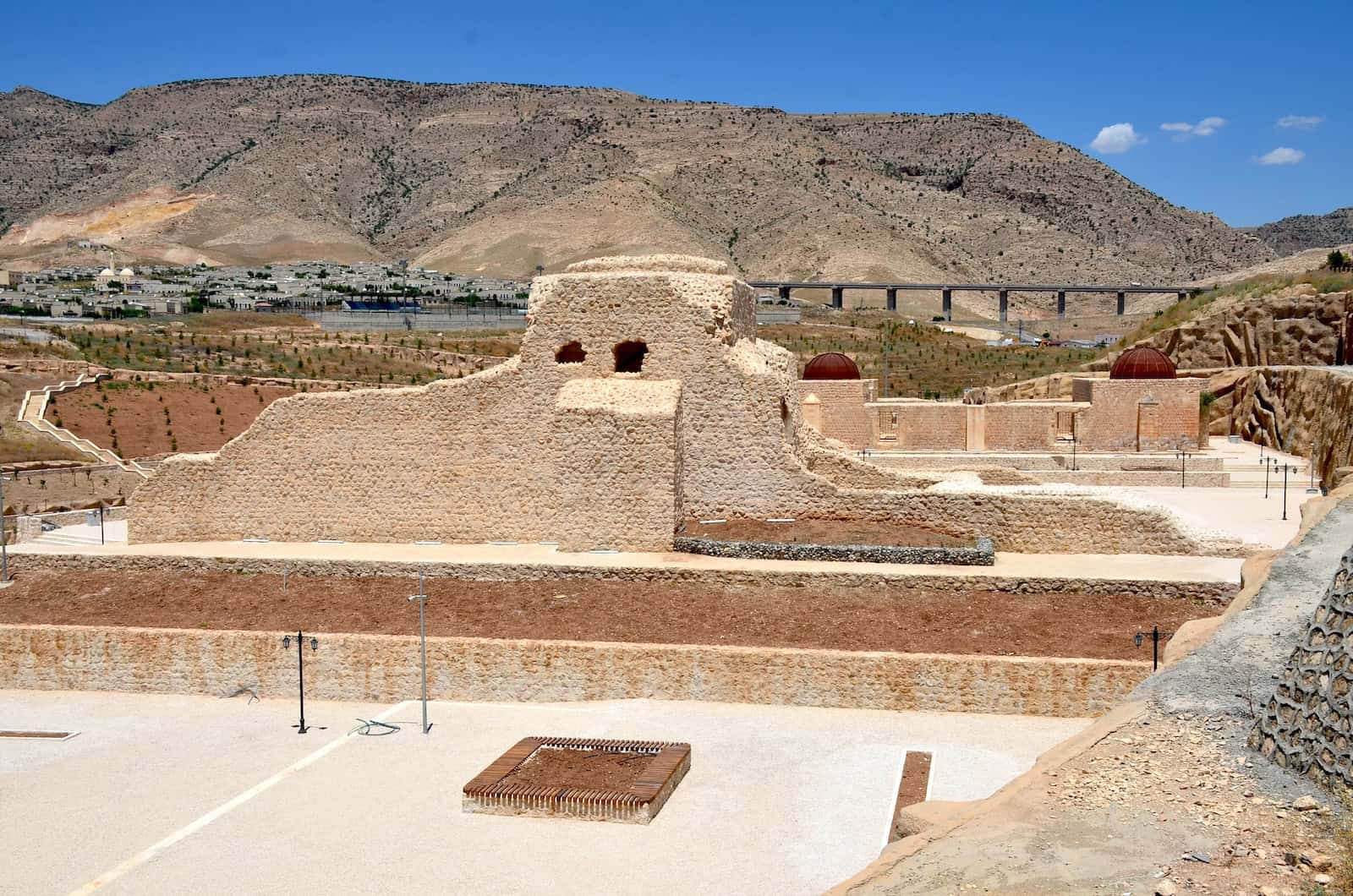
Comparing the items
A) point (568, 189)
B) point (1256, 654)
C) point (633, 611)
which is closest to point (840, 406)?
point (633, 611)

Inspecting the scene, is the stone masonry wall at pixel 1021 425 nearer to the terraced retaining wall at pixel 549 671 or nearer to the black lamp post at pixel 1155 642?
the black lamp post at pixel 1155 642

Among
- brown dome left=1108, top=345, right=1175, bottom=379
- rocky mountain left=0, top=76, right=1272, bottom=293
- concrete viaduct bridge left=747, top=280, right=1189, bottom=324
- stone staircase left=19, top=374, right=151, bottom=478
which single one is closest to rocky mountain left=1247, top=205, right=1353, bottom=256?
rocky mountain left=0, top=76, right=1272, bottom=293

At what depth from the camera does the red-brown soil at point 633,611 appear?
1261 centimetres

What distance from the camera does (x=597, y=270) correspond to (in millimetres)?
17406

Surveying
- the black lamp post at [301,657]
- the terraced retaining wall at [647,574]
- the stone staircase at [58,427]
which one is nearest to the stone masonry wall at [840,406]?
the terraced retaining wall at [647,574]

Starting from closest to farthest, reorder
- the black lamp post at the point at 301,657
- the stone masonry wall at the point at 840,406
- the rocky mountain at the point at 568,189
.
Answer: the black lamp post at the point at 301,657, the stone masonry wall at the point at 840,406, the rocky mountain at the point at 568,189

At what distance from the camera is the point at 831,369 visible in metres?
25.9

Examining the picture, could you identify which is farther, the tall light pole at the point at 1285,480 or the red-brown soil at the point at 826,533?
the tall light pole at the point at 1285,480

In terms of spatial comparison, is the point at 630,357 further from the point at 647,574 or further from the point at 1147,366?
the point at 1147,366

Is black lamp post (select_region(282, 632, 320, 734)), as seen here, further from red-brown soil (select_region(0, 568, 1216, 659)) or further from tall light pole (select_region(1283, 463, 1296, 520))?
tall light pole (select_region(1283, 463, 1296, 520))

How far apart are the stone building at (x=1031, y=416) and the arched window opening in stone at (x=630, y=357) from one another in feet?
21.1

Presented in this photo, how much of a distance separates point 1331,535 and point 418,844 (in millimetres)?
6690

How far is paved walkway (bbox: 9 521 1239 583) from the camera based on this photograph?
46.7 ft

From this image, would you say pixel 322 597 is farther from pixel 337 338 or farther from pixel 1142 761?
pixel 337 338
